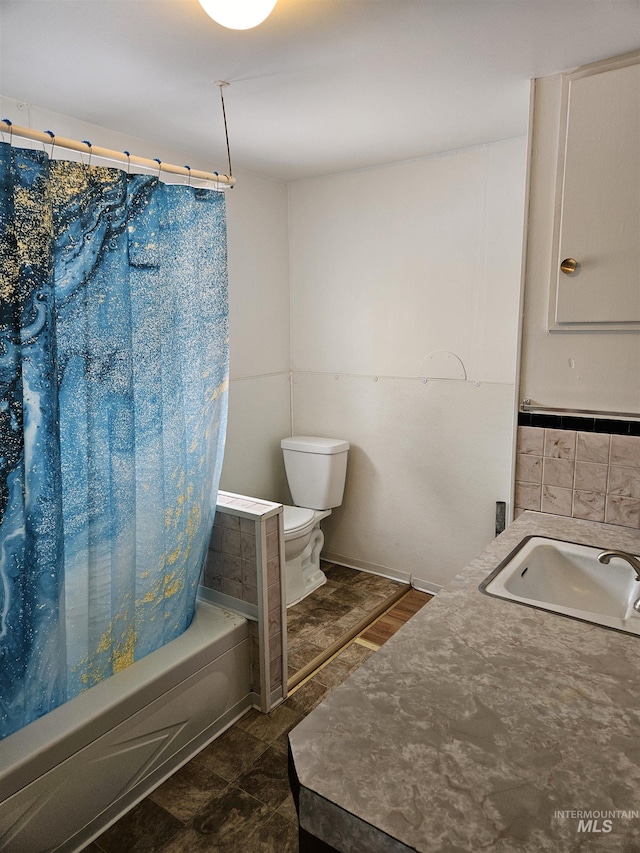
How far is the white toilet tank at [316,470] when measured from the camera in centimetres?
311

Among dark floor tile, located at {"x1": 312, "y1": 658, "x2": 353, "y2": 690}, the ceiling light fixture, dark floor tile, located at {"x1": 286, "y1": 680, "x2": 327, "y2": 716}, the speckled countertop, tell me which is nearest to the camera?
the speckled countertop

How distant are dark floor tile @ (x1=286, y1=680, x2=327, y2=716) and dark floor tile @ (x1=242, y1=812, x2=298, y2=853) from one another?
0.48 m

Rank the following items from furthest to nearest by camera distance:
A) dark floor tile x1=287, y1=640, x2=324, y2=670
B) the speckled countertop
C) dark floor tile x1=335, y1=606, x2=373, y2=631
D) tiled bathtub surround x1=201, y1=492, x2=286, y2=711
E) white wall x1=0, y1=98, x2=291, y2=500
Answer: white wall x1=0, y1=98, x2=291, y2=500 < dark floor tile x1=335, y1=606, x2=373, y2=631 < dark floor tile x1=287, y1=640, x2=324, y2=670 < tiled bathtub surround x1=201, y1=492, x2=286, y2=711 < the speckled countertop

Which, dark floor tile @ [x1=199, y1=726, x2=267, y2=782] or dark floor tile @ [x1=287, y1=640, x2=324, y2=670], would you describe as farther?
dark floor tile @ [x1=287, y1=640, x2=324, y2=670]

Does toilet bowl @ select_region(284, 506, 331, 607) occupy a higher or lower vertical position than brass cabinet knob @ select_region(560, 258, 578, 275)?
lower

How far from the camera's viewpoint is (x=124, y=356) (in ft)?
5.46

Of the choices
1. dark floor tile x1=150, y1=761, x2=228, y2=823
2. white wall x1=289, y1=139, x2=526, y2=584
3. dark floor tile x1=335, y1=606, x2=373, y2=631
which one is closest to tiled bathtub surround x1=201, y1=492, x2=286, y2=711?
dark floor tile x1=150, y1=761, x2=228, y2=823

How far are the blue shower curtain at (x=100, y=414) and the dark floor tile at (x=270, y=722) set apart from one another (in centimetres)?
46

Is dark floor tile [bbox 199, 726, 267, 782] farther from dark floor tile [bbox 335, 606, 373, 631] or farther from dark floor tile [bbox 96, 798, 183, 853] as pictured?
dark floor tile [bbox 335, 606, 373, 631]

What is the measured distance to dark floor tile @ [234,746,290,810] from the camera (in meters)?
1.75

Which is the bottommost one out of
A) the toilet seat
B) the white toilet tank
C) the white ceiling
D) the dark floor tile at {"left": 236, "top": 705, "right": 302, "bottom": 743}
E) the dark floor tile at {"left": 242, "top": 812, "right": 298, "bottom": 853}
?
the dark floor tile at {"left": 242, "top": 812, "right": 298, "bottom": 853}

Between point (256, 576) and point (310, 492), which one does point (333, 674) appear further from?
point (310, 492)

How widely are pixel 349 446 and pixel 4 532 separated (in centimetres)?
204

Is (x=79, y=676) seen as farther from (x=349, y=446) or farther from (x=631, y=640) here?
(x=349, y=446)
